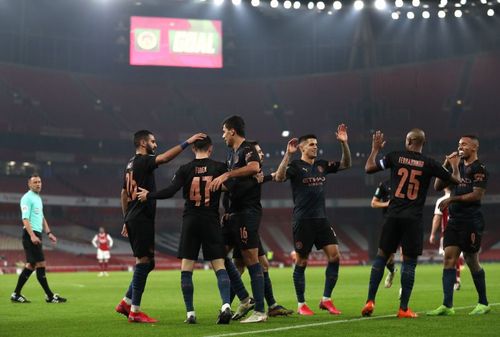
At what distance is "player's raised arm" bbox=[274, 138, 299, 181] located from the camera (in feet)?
34.4

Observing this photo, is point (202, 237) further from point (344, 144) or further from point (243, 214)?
point (344, 144)

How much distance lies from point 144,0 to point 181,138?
10.6 meters

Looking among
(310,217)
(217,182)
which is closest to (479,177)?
(310,217)

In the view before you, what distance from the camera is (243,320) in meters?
10.0

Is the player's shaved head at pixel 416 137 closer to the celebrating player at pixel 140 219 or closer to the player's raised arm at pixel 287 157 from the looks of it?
the player's raised arm at pixel 287 157

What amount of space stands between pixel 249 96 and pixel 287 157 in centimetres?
5115

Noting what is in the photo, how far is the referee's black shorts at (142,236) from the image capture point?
33.8 ft

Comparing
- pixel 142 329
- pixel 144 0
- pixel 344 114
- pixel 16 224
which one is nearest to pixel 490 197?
pixel 344 114

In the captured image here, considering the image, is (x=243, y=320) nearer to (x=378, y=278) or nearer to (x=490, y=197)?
(x=378, y=278)

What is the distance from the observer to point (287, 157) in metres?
10.6

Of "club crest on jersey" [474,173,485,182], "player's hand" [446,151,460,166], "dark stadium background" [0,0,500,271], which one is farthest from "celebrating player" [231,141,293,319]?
"dark stadium background" [0,0,500,271]

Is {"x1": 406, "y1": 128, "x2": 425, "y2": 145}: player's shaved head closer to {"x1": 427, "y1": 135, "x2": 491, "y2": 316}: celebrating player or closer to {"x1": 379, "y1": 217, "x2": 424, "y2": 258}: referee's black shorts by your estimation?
{"x1": 427, "y1": 135, "x2": 491, "y2": 316}: celebrating player

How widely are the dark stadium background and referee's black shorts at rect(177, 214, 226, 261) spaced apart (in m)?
43.9


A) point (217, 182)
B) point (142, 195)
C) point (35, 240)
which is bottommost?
point (35, 240)
